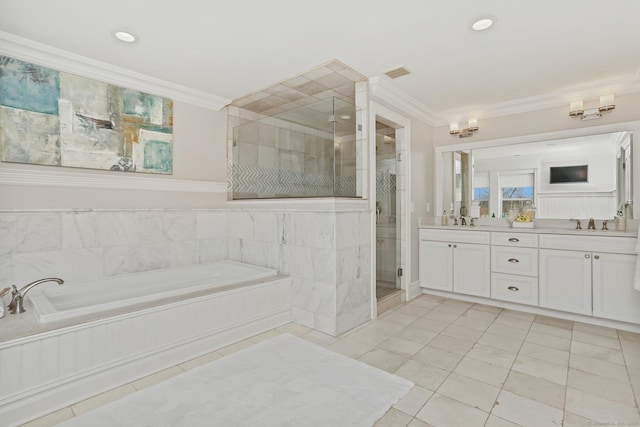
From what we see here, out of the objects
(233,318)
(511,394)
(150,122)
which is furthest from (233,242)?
(511,394)

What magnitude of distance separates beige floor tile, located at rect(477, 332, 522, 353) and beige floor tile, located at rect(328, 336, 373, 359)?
96 cm

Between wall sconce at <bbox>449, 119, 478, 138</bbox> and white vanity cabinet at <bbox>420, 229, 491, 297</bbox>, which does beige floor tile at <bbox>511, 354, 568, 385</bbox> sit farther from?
wall sconce at <bbox>449, 119, 478, 138</bbox>

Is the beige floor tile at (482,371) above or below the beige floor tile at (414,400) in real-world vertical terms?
above

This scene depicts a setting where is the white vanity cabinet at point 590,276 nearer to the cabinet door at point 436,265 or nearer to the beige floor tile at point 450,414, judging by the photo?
the cabinet door at point 436,265

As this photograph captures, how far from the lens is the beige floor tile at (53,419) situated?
65.2 inches

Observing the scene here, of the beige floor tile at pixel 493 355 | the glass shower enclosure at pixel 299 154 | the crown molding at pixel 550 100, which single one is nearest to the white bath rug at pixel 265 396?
the beige floor tile at pixel 493 355

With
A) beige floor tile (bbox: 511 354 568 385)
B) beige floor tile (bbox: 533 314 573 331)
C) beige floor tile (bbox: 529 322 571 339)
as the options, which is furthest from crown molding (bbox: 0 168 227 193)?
beige floor tile (bbox: 533 314 573 331)

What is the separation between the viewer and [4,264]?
235 centimetres

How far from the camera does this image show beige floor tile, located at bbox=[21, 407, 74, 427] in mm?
1657

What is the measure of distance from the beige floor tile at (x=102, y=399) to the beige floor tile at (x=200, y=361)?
13.2 inches

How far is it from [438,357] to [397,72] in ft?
7.87

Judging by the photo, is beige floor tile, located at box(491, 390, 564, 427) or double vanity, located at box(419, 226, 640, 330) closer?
beige floor tile, located at box(491, 390, 564, 427)

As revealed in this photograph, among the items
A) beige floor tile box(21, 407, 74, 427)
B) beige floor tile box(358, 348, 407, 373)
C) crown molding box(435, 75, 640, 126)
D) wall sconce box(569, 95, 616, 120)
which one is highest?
crown molding box(435, 75, 640, 126)

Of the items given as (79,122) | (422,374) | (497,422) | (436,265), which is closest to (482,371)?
(422,374)
